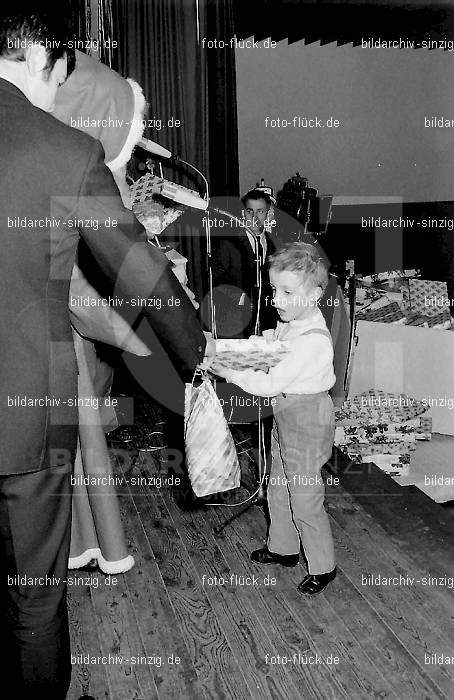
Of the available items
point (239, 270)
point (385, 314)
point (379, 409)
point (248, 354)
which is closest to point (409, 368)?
point (385, 314)

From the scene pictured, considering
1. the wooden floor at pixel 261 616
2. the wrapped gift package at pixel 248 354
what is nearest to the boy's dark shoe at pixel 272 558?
the wooden floor at pixel 261 616

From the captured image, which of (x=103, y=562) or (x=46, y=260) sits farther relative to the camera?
(x=103, y=562)

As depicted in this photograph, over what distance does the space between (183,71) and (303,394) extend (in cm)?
298

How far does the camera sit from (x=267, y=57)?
19.7 ft

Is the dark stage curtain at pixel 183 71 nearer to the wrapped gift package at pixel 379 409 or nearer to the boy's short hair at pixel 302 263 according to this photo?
the wrapped gift package at pixel 379 409

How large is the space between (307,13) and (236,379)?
4.76 meters

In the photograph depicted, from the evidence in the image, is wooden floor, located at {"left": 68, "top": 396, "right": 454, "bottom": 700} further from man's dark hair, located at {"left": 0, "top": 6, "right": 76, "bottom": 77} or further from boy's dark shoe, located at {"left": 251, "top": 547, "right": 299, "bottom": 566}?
man's dark hair, located at {"left": 0, "top": 6, "right": 76, "bottom": 77}

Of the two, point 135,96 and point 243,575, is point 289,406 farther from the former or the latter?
point 135,96

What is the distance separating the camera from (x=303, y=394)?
194cm

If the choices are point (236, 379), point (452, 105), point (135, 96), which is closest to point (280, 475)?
point (236, 379)

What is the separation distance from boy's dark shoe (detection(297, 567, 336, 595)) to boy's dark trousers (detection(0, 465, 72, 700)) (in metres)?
0.87

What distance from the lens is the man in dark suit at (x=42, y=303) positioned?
113 cm

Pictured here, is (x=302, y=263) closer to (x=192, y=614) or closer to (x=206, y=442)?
(x=206, y=442)

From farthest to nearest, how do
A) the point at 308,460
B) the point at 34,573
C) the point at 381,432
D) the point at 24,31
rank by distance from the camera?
the point at 381,432 → the point at 308,460 → the point at 34,573 → the point at 24,31
